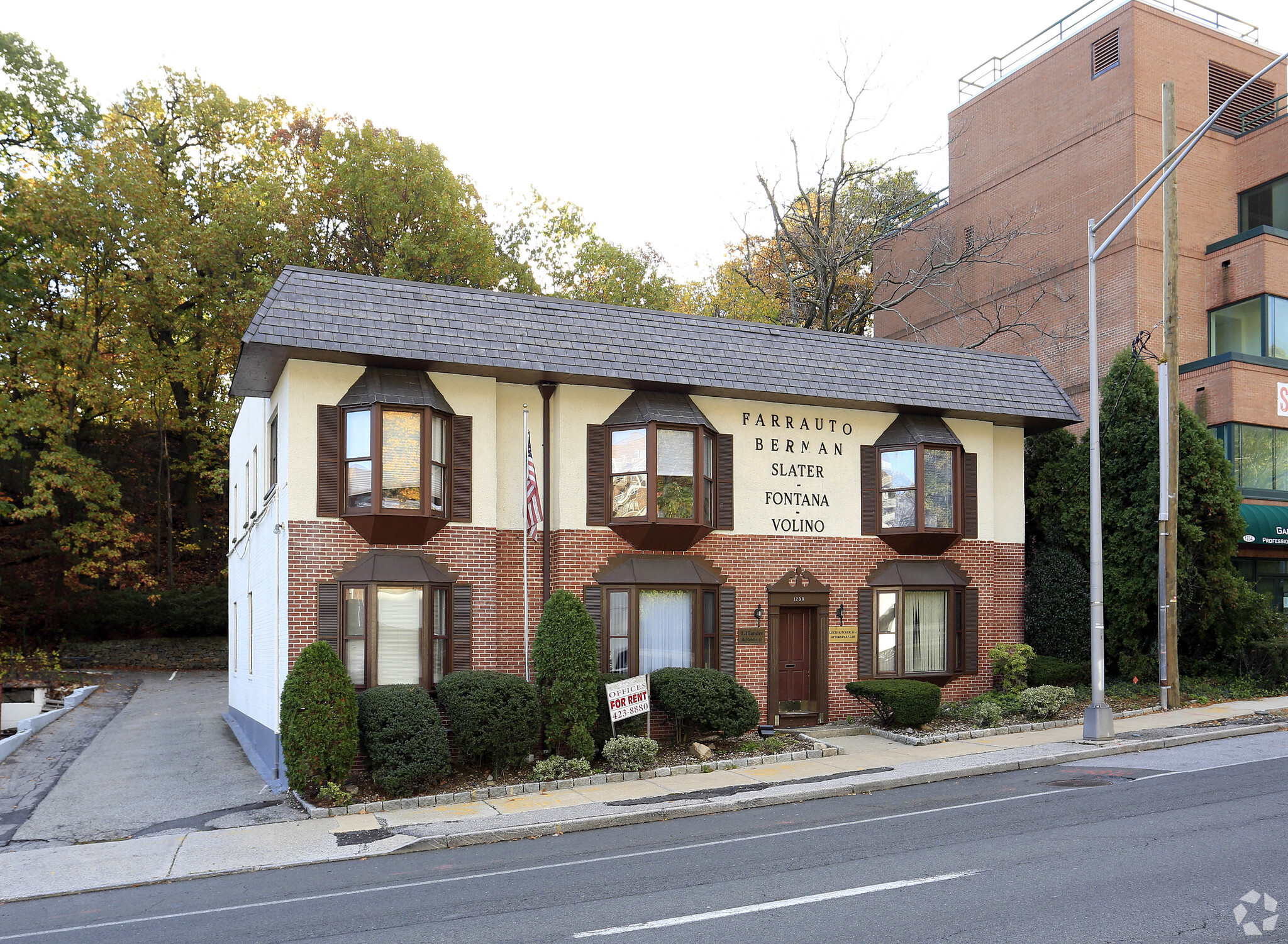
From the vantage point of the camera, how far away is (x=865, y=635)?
63.8 ft

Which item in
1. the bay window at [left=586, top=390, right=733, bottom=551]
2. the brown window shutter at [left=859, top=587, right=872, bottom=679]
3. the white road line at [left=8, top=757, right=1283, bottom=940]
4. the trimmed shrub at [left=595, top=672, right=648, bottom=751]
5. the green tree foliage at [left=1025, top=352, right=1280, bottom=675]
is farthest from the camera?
the green tree foliage at [left=1025, top=352, right=1280, bottom=675]

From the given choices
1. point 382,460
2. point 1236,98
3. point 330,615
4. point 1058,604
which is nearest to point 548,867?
point 330,615

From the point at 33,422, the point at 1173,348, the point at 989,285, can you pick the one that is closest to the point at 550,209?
the point at 989,285

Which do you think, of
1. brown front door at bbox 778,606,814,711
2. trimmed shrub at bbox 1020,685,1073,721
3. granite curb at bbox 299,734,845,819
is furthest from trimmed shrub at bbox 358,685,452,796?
trimmed shrub at bbox 1020,685,1073,721

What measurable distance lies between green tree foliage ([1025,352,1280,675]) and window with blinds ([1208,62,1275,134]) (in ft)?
43.8

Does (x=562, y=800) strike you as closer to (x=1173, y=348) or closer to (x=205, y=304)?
(x=1173, y=348)

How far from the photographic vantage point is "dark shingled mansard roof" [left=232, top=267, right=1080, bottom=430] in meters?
15.6

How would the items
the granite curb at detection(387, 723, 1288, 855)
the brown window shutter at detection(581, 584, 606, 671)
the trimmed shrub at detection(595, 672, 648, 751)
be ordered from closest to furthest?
the granite curb at detection(387, 723, 1288, 855) → the trimmed shrub at detection(595, 672, 648, 751) → the brown window shutter at detection(581, 584, 606, 671)

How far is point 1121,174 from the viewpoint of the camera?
2817 centimetres

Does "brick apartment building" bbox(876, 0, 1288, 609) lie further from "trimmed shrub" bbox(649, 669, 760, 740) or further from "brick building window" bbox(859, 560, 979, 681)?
"trimmed shrub" bbox(649, 669, 760, 740)

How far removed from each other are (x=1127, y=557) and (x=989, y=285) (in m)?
15.2

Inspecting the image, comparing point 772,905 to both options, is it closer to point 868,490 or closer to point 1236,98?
point 868,490

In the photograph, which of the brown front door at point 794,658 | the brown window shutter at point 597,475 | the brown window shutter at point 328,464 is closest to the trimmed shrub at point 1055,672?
the brown front door at point 794,658

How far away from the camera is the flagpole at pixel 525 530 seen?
16281 millimetres
